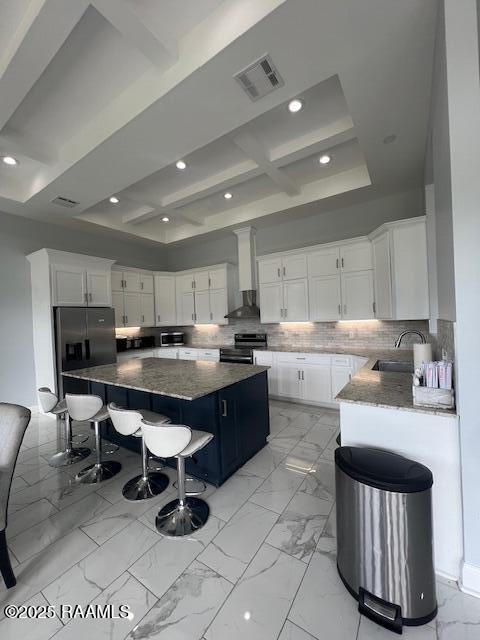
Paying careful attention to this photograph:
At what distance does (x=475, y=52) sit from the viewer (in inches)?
54.4

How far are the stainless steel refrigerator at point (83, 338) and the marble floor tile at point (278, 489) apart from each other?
11.1 feet

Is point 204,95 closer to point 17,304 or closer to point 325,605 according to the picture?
point 325,605

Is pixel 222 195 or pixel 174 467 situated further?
pixel 222 195

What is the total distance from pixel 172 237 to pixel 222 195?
6.36 feet

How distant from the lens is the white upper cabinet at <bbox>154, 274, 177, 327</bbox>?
6.23 m

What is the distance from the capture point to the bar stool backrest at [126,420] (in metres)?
2.11

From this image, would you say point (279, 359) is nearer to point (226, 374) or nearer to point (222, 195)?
point (226, 374)

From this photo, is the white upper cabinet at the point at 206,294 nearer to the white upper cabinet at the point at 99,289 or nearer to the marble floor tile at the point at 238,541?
the white upper cabinet at the point at 99,289

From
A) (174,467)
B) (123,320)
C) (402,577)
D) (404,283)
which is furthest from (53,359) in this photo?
(404,283)

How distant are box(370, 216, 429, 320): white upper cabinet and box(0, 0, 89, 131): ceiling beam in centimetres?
362

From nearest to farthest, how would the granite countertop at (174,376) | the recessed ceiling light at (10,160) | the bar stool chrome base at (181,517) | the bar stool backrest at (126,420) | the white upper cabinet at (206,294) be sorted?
the bar stool chrome base at (181,517)
the bar stool backrest at (126,420)
the granite countertop at (174,376)
the recessed ceiling light at (10,160)
the white upper cabinet at (206,294)

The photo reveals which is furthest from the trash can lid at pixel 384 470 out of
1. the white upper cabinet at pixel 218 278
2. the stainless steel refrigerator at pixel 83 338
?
the white upper cabinet at pixel 218 278

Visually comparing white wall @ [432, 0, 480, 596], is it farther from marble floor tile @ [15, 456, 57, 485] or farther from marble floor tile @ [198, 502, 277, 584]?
marble floor tile @ [15, 456, 57, 485]

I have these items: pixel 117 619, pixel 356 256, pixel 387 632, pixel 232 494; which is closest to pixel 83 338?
pixel 232 494
